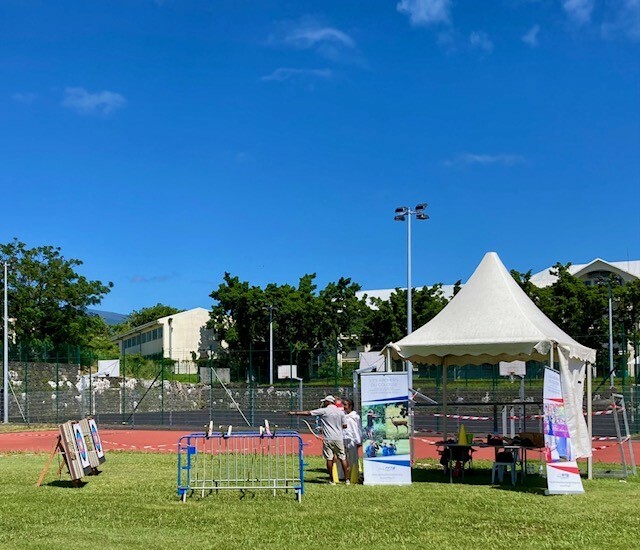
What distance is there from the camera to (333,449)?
14633 mm

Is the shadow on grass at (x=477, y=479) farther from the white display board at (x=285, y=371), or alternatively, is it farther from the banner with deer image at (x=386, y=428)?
the white display board at (x=285, y=371)

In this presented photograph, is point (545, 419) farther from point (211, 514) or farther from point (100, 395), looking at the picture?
point (100, 395)

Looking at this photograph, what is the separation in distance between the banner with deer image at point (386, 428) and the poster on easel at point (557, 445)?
229 centimetres

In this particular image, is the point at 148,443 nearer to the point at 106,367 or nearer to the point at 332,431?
the point at 332,431

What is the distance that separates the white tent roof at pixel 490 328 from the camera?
1475 centimetres

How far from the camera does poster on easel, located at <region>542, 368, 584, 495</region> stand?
525 inches

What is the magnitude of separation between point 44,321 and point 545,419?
51622mm

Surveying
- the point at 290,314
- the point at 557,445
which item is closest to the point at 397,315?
the point at 290,314

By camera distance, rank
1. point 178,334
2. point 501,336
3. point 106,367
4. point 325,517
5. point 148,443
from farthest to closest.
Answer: point 178,334, point 106,367, point 148,443, point 501,336, point 325,517

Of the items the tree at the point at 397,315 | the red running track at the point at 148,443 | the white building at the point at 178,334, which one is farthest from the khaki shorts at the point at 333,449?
the white building at the point at 178,334

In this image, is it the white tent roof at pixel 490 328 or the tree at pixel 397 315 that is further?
the tree at pixel 397 315

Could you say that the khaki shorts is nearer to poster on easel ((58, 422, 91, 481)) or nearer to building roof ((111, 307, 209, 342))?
poster on easel ((58, 422, 91, 481))

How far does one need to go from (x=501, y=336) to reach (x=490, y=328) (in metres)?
0.35

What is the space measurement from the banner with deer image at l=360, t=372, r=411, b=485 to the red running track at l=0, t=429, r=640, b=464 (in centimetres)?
358
